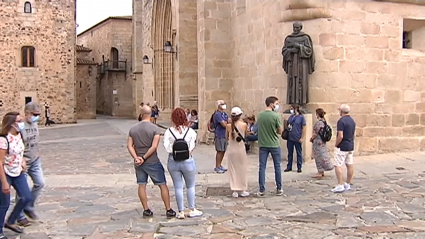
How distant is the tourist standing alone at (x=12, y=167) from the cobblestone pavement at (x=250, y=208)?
32 cm

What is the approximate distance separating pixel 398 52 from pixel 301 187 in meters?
5.48

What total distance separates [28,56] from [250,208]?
27.2m

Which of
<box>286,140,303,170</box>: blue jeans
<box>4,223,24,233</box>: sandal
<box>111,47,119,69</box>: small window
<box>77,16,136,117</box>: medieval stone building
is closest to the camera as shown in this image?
<box>4,223,24,233</box>: sandal

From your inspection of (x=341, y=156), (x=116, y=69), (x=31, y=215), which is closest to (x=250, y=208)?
(x=341, y=156)

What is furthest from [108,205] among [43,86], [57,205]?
[43,86]

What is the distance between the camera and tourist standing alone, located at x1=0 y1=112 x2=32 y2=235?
490 centimetres

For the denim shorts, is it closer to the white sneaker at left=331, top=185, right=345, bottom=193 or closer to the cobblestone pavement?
the cobblestone pavement

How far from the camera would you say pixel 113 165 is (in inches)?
429

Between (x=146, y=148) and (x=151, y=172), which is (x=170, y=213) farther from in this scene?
(x=146, y=148)

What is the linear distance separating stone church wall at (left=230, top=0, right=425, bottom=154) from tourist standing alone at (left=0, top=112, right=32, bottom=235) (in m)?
7.11

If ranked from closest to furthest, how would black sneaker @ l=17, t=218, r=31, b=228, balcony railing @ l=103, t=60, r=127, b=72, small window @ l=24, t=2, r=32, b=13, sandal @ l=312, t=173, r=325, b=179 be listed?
black sneaker @ l=17, t=218, r=31, b=228 < sandal @ l=312, t=173, r=325, b=179 < small window @ l=24, t=2, r=32, b=13 < balcony railing @ l=103, t=60, r=127, b=72

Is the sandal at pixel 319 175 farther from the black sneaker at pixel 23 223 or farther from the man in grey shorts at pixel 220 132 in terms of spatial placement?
the black sneaker at pixel 23 223

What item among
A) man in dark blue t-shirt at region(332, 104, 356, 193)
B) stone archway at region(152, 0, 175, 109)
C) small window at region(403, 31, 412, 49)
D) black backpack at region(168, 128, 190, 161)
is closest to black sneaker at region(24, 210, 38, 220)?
black backpack at region(168, 128, 190, 161)

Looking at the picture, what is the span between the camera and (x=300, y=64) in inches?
412
